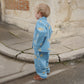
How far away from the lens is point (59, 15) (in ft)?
14.6

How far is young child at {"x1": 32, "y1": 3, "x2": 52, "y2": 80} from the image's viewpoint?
2289 mm

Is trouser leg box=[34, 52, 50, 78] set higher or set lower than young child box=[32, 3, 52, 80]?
lower

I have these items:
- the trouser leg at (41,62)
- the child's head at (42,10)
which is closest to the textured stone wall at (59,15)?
the trouser leg at (41,62)

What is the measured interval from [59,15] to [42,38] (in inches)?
93.1

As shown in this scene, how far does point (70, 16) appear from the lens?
15.6ft

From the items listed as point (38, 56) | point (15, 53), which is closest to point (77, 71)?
point (38, 56)

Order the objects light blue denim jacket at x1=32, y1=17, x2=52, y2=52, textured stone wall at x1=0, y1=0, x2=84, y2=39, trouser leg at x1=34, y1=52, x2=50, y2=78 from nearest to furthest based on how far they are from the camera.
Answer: light blue denim jacket at x1=32, y1=17, x2=52, y2=52 < trouser leg at x1=34, y1=52, x2=50, y2=78 < textured stone wall at x1=0, y1=0, x2=84, y2=39

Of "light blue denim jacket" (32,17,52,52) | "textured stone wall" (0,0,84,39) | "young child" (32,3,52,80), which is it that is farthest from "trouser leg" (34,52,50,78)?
"textured stone wall" (0,0,84,39)

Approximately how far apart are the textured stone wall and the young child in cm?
196

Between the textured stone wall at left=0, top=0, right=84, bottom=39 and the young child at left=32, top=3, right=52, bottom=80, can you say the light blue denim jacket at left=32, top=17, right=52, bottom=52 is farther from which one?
the textured stone wall at left=0, top=0, right=84, bottom=39

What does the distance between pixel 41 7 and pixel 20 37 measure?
2575 millimetres

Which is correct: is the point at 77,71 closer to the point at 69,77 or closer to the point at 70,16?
the point at 69,77

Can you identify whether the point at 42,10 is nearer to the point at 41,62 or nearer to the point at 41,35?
the point at 41,35

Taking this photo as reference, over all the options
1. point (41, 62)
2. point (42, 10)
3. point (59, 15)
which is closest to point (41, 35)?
point (42, 10)
